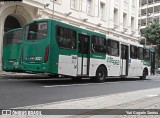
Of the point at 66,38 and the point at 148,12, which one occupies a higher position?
the point at 148,12

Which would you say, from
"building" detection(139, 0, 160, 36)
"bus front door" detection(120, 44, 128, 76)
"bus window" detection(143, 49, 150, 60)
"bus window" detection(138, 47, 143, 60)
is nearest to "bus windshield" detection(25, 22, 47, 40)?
"bus front door" detection(120, 44, 128, 76)

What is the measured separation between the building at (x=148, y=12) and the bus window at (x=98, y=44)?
56422 mm

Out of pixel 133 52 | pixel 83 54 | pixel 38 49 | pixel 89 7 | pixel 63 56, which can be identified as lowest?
pixel 63 56

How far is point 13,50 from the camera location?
16953 mm

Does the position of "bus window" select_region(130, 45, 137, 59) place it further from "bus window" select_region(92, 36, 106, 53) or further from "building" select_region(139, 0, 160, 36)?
"building" select_region(139, 0, 160, 36)

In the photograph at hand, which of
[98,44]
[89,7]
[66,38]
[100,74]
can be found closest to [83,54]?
[66,38]

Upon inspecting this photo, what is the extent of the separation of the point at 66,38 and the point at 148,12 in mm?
64997

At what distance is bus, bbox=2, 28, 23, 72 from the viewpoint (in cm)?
1631

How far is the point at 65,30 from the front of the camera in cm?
1506

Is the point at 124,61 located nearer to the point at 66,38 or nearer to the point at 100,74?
the point at 100,74

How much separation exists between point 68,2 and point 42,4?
4768 millimetres

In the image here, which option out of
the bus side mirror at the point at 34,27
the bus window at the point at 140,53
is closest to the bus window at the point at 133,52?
the bus window at the point at 140,53

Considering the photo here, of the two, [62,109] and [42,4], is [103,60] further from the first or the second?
[62,109]

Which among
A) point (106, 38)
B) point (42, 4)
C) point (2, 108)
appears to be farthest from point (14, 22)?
point (2, 108)
